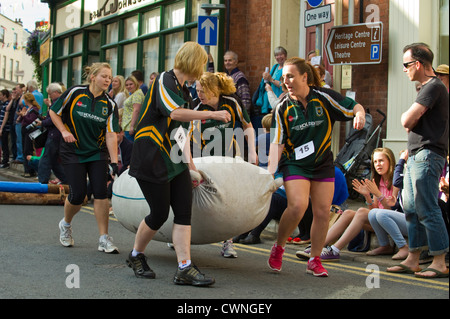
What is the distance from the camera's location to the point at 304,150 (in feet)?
19.3

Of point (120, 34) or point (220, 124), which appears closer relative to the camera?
point (220, 124)

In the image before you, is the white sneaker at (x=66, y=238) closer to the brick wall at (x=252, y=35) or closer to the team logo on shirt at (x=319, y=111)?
the team logo on shirt at (x=319, y=111)

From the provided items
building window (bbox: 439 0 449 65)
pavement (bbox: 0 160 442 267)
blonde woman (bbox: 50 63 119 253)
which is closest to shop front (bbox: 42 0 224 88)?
building window (bbox: 439 0 449 65)

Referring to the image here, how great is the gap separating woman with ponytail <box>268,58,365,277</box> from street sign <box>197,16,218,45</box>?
6.68 m

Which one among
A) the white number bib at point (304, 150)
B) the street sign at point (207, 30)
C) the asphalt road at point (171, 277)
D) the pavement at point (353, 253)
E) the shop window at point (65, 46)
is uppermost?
the shop window at point (65, 46)

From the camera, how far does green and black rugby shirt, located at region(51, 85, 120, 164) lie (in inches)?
278

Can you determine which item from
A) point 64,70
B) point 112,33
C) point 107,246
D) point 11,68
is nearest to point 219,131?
point 107,246

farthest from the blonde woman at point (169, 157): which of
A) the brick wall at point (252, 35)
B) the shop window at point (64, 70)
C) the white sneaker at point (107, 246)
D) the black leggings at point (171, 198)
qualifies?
the shop window at point (64, 70)

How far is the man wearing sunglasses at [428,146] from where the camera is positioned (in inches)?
228

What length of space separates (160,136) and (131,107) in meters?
6.71

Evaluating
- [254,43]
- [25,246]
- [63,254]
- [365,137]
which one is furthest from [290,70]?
[254,43]

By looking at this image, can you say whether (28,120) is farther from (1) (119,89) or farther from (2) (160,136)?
(2) (160,136)

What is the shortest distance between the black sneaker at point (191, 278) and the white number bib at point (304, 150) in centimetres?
132

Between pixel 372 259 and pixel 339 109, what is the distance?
74.2 inches
